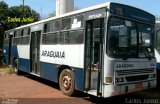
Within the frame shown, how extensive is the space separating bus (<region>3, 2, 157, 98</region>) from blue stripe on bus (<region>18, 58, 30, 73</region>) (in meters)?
3.29

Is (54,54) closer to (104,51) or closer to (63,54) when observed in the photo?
(63,54)

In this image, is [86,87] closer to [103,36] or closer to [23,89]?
[103,36]

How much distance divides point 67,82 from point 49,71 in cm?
166

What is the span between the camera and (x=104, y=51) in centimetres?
845

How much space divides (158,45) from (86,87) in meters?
3.65

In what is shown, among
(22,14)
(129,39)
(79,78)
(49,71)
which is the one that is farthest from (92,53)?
(22,14)

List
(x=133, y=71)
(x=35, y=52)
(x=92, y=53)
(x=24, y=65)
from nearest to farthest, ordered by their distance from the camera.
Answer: (x=133, y=71)
(x=92, y=53)
(x=35, y=52)
(x=24, y=65)

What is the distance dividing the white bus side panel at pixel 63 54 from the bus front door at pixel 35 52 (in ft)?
3.00

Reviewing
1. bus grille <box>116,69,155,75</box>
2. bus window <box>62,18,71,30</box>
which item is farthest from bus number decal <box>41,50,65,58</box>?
bus grille <box>116,69,155,75</box>

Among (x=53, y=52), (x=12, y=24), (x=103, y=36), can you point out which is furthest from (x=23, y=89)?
(x=12, y=24)

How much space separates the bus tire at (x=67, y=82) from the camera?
33.3 feet

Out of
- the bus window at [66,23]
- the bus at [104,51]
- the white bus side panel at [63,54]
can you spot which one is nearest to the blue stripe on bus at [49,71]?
the bus at [104,51]

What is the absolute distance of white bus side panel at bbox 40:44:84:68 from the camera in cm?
963

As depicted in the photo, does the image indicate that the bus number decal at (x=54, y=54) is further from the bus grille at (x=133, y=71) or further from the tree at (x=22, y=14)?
the tree at (x=22, y=14)
